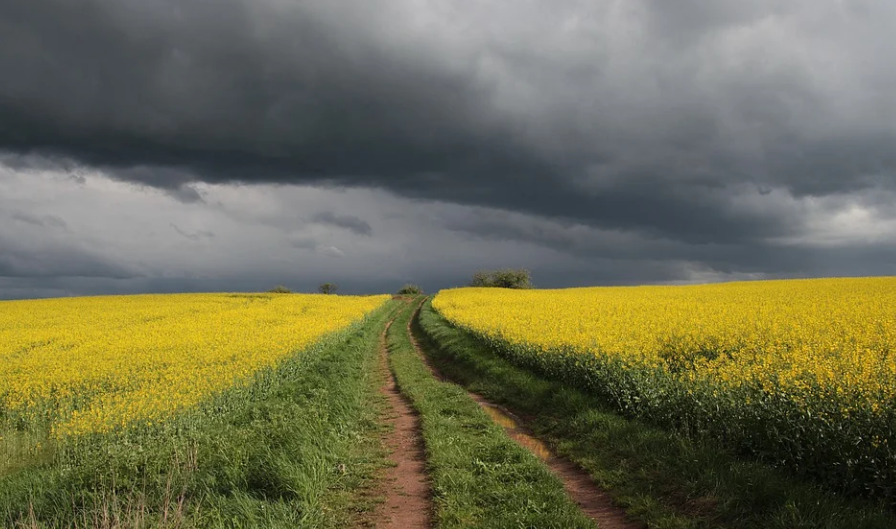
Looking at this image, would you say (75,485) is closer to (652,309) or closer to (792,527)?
(792,527)

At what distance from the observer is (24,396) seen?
1295 cm

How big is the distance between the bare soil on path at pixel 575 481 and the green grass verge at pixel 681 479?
0.15 metres

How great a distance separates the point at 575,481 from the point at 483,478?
4.60 ft

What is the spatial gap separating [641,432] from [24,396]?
570 inches

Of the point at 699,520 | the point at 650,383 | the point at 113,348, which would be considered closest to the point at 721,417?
the point at 650,383

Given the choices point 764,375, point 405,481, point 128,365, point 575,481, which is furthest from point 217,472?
point 128,365

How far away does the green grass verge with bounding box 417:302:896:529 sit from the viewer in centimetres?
573

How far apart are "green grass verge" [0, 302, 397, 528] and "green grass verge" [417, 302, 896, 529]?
351cm

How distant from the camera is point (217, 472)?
7.75 metres

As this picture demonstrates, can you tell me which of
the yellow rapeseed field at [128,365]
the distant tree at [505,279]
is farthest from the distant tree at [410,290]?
the yellow rapeseed field at [128,365]

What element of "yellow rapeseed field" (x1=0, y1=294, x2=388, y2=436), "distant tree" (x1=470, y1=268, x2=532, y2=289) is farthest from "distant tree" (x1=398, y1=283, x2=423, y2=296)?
"yellow rapeseed field" (x1=0, y1=294, x2=388, y2=436)

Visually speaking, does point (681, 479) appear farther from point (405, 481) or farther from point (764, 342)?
point (764, 342)

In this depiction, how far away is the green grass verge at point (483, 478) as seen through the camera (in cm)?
629

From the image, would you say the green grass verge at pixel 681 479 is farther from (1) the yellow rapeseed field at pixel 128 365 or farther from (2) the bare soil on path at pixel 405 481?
(1) the yellow rapeseed field at pixel 128 365
